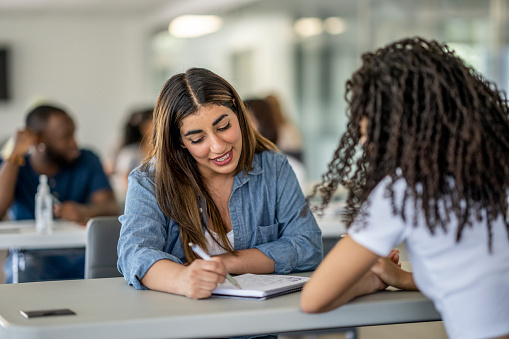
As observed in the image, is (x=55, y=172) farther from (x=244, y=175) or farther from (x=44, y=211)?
(x=244, y=175)

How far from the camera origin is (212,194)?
6.57 feet

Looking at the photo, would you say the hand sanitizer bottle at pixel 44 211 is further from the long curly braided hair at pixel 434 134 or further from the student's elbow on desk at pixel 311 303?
the long curly braided hair at pixel 434 134

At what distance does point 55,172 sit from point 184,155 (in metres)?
1.78

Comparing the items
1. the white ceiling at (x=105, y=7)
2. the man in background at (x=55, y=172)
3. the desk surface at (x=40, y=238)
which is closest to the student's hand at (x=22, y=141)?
the man in background at (x=55, y=172)

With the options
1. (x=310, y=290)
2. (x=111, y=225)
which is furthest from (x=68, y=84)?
(x=310, y=290)

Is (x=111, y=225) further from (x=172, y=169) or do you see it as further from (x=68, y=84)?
(x=68, y=84)

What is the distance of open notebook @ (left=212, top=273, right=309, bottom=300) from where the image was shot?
154 cm

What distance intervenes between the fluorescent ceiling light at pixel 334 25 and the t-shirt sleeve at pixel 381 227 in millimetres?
5818

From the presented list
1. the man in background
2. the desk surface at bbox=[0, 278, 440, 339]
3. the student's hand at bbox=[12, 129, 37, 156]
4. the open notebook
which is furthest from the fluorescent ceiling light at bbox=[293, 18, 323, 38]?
the desk surface at bbox=[0, 278, 440, 339]

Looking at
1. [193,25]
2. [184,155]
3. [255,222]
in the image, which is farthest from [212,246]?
[193,25]

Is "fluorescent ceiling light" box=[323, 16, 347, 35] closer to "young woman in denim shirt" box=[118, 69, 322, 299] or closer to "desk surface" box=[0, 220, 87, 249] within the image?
"desk surface" box=[0, 220, 87, 249]

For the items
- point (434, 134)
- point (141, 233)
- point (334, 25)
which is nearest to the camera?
point (434, 134)

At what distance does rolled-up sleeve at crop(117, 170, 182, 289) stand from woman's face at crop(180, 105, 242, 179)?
0.15 m

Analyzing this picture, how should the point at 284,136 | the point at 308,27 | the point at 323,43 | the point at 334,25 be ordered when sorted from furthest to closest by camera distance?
the point at 308,27 < the point at 323,43 < the point at 334,25 < the point at 284,136
